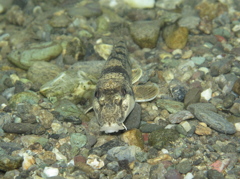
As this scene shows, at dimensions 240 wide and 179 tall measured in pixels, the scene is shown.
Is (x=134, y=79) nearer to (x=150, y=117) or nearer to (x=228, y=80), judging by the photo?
(x=150, y=117)

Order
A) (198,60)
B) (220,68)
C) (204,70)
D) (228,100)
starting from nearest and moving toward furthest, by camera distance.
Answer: (228,100) → (220,68) → (204,70) → (198,60)

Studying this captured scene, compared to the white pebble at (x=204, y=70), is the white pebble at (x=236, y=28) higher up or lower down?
higher up

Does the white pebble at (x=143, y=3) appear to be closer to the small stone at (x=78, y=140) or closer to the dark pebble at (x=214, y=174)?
the small stone at (x=78, y=140)

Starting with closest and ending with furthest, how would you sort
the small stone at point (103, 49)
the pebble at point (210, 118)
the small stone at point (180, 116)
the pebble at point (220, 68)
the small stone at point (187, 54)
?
the pebble at point (210, 118) → the small stone at point (180, 116) → the pebble at point (220, 68) → the small stone at point (187, 54) → the small stone at point (103, 49)

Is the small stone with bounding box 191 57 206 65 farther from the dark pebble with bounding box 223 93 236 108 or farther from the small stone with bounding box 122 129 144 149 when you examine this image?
the small stone with bounding box 122 129 144 149

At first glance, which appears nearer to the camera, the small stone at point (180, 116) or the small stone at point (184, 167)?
the small stone at point (184, 167)

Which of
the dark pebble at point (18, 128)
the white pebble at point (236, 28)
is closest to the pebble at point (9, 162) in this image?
the dark pebble at point (18, 128)

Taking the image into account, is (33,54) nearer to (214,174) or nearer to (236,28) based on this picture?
(214,174)

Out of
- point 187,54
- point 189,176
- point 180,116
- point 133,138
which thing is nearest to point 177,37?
point 187,54
